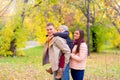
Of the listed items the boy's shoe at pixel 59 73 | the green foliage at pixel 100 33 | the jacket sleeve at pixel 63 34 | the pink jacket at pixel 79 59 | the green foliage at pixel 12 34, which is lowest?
the green foliage at pixel 100 33

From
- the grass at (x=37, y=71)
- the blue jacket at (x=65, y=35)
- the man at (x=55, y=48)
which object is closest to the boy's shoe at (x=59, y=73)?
the man at (x=55, y=48)

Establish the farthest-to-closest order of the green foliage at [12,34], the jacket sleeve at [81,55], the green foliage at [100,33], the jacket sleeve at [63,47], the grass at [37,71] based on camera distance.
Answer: the green foliage at [100,33], the green foliage at [12,34], the grass at [37,71], the jacket sleeve at [81,55], the jacket sleeve at [63,47]

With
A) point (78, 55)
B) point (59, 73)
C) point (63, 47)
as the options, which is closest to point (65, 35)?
point (63, 47)

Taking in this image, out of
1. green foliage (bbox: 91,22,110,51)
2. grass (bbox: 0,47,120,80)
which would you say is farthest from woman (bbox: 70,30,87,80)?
A: green foliage (bbox: 91,22,110,51)

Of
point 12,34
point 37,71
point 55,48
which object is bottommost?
point 12,34

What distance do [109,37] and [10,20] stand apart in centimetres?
1488

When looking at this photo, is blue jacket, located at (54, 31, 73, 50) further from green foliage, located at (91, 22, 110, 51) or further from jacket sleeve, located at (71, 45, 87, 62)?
green foliage, located at (91, 22, 110, 51)

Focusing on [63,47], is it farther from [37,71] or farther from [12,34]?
[12,34]

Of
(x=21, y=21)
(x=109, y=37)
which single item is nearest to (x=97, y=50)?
(x=109, y=37)

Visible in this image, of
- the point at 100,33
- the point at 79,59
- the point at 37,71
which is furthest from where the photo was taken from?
the point at 100,33

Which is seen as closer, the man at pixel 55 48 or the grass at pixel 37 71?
the man at pixel 55 48

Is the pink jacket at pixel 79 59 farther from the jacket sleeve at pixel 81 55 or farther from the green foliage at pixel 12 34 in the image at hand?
the green foliage at pixel 12 34

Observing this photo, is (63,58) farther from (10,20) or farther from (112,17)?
(10,20)

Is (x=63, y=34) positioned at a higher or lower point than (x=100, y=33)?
higher
